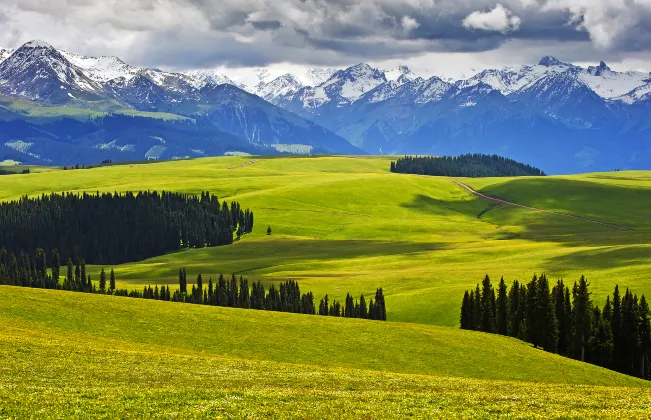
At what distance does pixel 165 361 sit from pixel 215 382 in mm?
12025

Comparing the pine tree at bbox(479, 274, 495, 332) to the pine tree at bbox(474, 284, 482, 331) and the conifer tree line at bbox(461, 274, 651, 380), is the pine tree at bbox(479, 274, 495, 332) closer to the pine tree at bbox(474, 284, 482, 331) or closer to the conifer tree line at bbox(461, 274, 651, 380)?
the pine tree at bbox(474, 284, 482, 331)

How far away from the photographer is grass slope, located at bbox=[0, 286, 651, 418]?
132ft

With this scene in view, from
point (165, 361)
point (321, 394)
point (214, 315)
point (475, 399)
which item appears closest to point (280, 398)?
point (321, 394)

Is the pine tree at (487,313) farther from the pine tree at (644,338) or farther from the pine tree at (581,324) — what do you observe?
the pine tree at (644,338)

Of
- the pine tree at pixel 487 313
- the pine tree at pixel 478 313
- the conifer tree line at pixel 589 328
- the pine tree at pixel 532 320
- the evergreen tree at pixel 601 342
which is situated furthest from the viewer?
the pine tree at pixel 487 313

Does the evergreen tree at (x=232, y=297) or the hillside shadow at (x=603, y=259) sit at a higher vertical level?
the hillside shadow at (x=603, y=259)

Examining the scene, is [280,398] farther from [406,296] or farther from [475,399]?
[406,296]

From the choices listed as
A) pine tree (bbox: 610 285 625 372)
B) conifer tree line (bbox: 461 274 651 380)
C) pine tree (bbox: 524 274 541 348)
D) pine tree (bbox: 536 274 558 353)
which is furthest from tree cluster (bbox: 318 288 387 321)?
pine tree (bbox: 610 285 625 372)

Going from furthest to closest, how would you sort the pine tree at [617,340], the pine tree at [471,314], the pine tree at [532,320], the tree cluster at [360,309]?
the tree cluster at [360,309] → the pine tree at [471,314] → the pine tree at [532,320] → the pine tree at [617,340]

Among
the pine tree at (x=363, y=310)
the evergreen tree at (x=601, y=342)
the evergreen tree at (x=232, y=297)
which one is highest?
the evergreen tree at (x=232, y=297)

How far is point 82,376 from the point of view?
4994cm

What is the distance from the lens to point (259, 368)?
208ft

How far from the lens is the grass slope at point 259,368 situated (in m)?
40.3

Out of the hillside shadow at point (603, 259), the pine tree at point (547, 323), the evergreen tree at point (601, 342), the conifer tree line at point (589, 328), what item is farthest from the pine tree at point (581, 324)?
the hillside shadow at point (603, 259)
